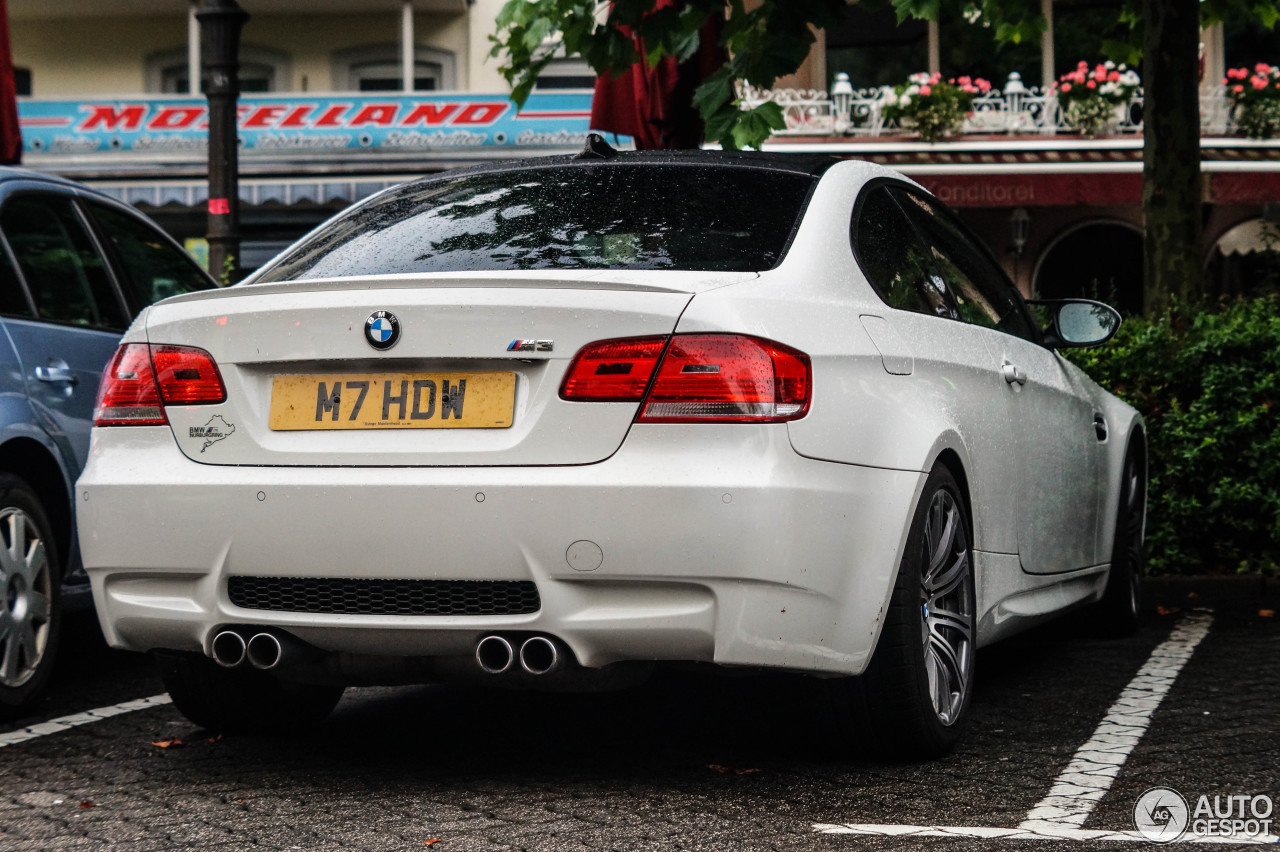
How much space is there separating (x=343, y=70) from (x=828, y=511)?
22486mm

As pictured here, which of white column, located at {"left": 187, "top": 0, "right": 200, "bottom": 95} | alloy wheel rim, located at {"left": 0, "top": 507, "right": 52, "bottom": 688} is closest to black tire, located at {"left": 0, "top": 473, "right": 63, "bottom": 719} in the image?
alloy wheel rim, located at {"left": 0, "top": 507, "right": 52, "bottom": 688}

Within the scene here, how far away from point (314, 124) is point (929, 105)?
7832 millimetres

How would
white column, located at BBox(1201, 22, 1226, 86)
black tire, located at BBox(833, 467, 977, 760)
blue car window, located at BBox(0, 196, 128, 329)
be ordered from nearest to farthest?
black tire, located at BBox(833, 467, 977, 760) → blue car window, located at BBox(0, 196, 128, 329) → white column, located at BBox(1201, 22, 1226, 86)

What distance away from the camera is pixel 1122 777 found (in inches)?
148

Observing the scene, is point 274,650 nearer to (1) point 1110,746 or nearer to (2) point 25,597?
(2) point 25,597

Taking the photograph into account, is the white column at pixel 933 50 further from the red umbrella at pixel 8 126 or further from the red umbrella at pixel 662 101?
the red umbrella at pixel 8 126

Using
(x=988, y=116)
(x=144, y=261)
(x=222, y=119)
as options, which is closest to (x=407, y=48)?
(x=988, y=116)

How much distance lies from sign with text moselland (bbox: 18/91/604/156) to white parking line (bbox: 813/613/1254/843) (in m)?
17.2

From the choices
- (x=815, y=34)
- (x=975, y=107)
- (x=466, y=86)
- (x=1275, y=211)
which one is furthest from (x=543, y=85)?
(x=815, y=34)

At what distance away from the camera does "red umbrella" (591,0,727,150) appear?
908 cm

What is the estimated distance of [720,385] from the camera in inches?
131

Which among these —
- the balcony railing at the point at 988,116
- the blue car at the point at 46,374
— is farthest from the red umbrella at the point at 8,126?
the balcony railing at the point at 988,116

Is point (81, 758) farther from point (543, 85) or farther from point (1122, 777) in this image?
point (543, 85)

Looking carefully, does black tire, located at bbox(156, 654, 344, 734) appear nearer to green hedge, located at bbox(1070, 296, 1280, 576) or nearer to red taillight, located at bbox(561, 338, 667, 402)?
red taillight, located at bbox(561, 338, 667, 402)
